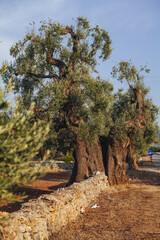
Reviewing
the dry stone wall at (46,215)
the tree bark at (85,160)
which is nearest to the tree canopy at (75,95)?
the tree bark at (85,160)

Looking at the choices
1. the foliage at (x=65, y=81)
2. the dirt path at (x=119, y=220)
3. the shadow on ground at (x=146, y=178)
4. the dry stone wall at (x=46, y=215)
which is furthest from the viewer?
the shadow on ground at (x=146, y=178)

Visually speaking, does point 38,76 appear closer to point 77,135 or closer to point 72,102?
point 72,102

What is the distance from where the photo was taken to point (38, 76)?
17.4 metres

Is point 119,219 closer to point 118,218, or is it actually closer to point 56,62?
point 118,218

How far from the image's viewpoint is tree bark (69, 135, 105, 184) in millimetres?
18016

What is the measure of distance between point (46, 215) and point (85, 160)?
34.1 feet

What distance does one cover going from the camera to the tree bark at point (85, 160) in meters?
18.0

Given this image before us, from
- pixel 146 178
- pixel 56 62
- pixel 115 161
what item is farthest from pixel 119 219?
pixel 146 178

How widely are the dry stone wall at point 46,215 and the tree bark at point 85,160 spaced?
5.33 m

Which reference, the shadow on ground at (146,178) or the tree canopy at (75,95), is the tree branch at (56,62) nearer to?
the tree canopy at (75,95)

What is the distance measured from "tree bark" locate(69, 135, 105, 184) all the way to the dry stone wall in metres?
5.33

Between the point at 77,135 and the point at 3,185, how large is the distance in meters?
12.8

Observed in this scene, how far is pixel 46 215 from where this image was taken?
811cm

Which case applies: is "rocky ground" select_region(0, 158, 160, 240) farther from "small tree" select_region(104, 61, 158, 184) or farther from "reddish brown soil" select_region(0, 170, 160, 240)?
"small tree" select_region(104, 61, 158, 184)
